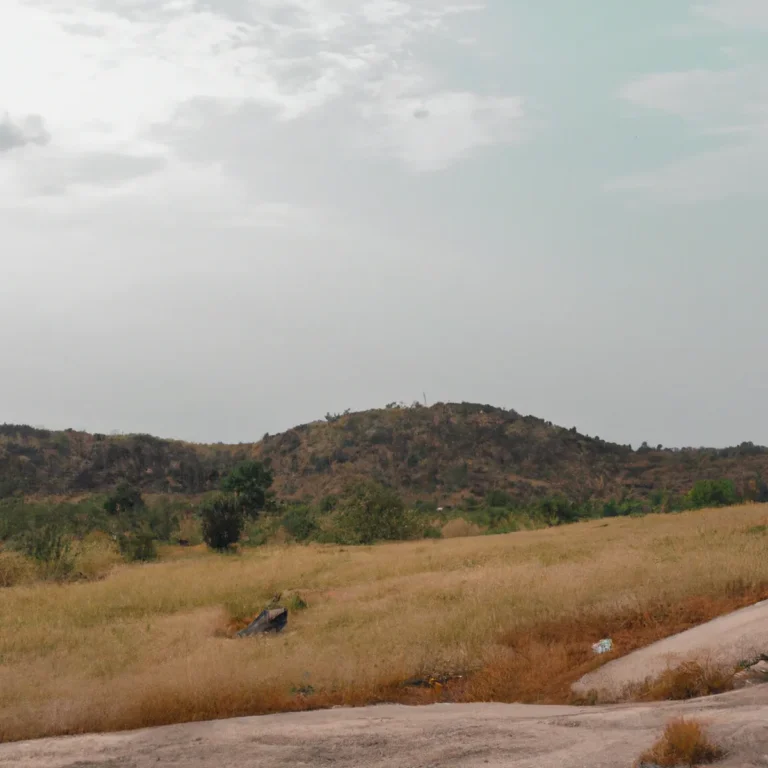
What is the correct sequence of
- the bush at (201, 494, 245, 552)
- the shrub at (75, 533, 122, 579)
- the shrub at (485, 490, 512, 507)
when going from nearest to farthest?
the shrub at (75, 533, 122, 579), the bush at (201, 494, 245, 552), the shrub at (485, 490, 512, 507)

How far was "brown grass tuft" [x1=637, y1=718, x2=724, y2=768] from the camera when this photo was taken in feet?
23.1

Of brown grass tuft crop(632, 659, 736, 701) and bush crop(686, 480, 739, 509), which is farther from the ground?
bush crop(686, 480, 739, 509)

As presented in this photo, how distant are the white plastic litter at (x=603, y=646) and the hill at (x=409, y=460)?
49858 millimetres

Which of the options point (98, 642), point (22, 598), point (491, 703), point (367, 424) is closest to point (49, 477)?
point (367, 424)

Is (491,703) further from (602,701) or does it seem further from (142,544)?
(142,544)

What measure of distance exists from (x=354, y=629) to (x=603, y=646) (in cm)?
477

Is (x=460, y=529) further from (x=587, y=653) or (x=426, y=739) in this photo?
(x=426, y=739)

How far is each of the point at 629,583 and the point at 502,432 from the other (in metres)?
65.0

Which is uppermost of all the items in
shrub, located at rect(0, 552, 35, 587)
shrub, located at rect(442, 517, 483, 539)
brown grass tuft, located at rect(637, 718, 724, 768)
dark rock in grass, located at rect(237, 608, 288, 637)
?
shrub, located at rect(0, 552, 35, 587)

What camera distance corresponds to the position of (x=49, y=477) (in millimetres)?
72250

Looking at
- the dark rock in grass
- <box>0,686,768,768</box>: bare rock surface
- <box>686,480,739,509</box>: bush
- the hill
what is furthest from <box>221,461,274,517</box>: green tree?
<box>0,686,768,768</box>: bare rock surface

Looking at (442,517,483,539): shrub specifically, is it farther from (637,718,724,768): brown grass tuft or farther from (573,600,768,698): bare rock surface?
(637,718,724,768): brown grass tuft

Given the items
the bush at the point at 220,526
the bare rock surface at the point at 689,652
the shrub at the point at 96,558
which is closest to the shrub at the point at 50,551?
the shrub at the point at 96,558

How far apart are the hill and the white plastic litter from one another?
49.9 metres
